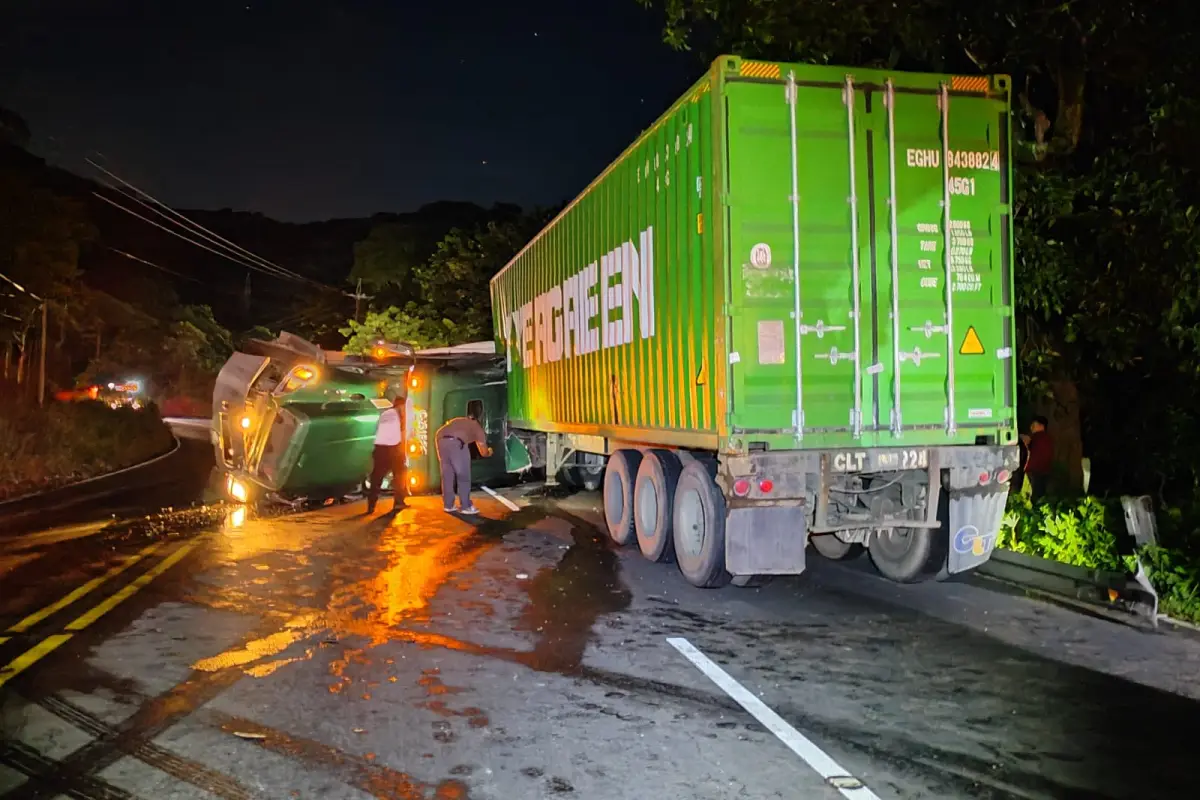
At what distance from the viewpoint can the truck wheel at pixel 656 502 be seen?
9.38 meters

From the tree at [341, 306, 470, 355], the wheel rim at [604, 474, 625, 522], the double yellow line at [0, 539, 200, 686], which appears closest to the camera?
the double yellow line at [0, 539, 200, 686]

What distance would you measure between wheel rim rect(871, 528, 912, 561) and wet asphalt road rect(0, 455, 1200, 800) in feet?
0.96

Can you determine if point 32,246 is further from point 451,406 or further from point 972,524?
point 972,524

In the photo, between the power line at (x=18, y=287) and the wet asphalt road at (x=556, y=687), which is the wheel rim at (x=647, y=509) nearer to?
the wet asphalt road at (x=556, y=687)

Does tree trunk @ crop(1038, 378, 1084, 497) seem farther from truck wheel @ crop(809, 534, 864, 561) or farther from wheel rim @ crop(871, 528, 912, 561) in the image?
wheel rim @ crop(871, 528, 912, 561)

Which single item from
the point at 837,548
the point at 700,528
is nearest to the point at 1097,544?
the point at 837,548

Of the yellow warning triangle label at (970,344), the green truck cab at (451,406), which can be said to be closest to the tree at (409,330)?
the green truck cab at (451,406)

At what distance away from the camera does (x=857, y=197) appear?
25.2ft

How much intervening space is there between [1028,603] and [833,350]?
260 centimetres

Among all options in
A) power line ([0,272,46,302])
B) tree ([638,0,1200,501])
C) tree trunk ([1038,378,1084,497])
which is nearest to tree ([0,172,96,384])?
power line ([0,272,46,302])

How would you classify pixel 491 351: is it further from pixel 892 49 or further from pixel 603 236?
pixel 892 49

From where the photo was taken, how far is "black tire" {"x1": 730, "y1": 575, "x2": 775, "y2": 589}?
8.45 meters

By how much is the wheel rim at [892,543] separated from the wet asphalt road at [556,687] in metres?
0.29

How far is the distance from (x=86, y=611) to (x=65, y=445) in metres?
18.5
